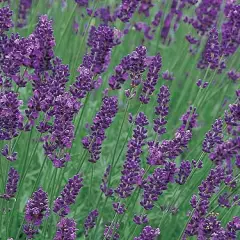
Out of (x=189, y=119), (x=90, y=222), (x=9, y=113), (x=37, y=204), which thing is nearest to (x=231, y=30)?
(x=189, y=119)

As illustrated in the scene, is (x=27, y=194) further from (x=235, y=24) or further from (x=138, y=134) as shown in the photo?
(x=235, y=24)

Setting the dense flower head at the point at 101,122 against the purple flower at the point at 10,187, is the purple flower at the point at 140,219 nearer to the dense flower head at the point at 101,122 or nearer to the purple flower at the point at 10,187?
the dense flower head at the point at 101,122

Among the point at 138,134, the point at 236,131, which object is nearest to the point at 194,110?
the point at 236,131

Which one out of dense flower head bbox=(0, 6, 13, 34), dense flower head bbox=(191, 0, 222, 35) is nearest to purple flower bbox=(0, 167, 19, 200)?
dense flower head bbox=(0, 6, 13, 34)

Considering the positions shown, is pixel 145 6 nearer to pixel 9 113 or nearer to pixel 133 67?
pixel 133 67

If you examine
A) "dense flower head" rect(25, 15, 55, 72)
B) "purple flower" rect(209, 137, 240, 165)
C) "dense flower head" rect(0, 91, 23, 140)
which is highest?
"dense flower head" rect(25, 15, 55, 72)

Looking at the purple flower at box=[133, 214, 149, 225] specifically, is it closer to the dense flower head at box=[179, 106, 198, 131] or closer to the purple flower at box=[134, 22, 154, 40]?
the dense flower head at box=[179, 106, 198, 131]
